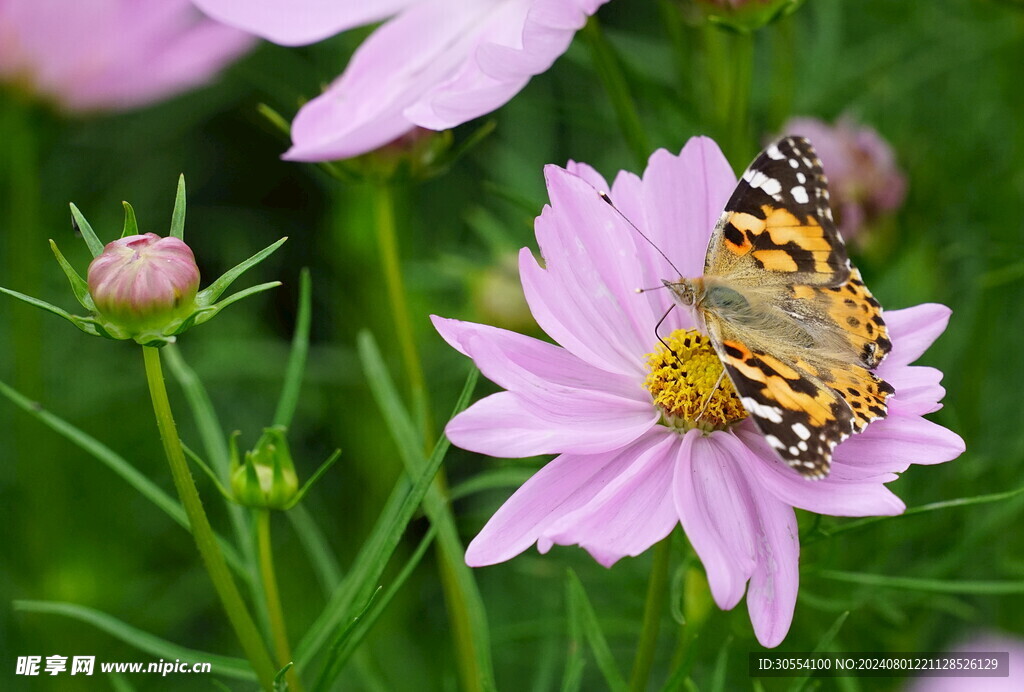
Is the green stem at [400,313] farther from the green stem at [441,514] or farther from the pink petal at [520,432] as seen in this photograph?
the pink petal at [520,432]

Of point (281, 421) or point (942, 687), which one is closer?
point (281, 421)

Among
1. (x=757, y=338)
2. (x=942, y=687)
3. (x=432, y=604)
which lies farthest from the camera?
(x=432, y=604)

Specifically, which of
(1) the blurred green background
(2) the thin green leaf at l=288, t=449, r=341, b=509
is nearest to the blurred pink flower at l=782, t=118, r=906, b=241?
(1) the blurred green background

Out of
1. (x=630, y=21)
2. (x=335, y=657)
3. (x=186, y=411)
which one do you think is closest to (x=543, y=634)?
(x=335, y=657)

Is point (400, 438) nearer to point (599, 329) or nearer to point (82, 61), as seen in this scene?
point (599, 329)

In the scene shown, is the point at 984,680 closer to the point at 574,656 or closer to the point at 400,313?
the point at 574,656

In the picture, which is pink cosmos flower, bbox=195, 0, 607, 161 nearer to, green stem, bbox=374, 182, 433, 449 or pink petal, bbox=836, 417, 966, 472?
green stem, bbox=374, 182, 433, 449

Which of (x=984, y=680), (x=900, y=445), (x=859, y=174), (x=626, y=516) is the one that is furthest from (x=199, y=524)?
(x=859, y=174)
